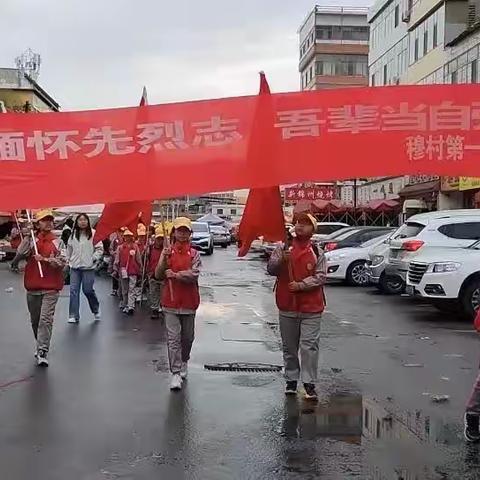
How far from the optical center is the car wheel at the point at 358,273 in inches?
829

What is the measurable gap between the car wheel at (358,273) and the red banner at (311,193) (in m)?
20.4

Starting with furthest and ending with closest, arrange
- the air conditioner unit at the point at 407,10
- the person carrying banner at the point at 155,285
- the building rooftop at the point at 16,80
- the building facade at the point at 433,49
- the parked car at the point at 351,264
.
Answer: the building rooftop at the point at 16,80 < the air conditioner unit at the point at 407,10 < the building facade at the point at 433,49 < the parked car at the point at 351,264 < the person carrying banner at the point at 155,285

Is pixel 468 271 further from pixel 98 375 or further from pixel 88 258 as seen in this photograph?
pixel 98 375

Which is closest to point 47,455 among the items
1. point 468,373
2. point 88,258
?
point 468,373

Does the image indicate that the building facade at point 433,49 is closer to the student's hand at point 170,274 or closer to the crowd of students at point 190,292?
the crowd of students at point 190,292

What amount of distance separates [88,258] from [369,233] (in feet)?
35.8

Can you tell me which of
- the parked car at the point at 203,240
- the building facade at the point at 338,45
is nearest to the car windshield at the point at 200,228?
the parked car at the point at 203,240

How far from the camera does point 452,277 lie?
13688mm

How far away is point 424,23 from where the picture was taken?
127 ft

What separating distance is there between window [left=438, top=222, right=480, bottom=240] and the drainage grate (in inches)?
262

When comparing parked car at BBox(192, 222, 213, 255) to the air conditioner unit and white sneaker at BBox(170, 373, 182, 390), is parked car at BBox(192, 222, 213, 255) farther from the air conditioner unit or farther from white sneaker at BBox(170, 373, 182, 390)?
white sneaker at BBox(170, 373, 182, 390)

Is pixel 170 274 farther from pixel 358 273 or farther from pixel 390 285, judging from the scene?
pixel 358 273

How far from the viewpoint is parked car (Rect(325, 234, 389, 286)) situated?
21.0m

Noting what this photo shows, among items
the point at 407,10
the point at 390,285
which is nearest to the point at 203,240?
the point at 407,10
